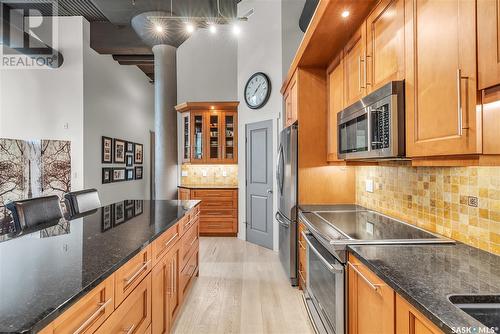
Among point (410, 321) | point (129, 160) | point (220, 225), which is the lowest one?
point (220, 225)

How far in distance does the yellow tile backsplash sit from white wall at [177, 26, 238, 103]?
1385mm

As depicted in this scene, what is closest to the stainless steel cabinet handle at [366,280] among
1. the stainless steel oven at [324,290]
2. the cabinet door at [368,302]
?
the cabinet door at [368,302]

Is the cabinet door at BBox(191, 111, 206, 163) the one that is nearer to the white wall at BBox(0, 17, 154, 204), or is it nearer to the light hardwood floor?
the white wall at BBox(0, 17, 154, 204)

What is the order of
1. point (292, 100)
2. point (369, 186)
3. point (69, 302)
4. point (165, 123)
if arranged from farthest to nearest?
point (165, 123), point (292, 100), point (369, 186), point (69, 302)

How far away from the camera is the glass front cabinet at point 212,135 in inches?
202

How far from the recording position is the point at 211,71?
5.55 m

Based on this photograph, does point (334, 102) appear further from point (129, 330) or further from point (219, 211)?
point (219, 211)

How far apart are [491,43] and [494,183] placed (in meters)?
0.70

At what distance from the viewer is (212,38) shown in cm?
554

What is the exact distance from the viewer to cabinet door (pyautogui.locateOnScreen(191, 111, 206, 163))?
516 cm

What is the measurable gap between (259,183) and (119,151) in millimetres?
3236

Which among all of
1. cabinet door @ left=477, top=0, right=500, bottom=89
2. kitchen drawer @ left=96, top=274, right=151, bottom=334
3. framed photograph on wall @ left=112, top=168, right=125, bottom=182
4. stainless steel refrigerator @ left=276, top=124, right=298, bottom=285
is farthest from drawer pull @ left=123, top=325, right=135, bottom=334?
framed photograph on wall @ left=112, top=168, right=125, bottom=182

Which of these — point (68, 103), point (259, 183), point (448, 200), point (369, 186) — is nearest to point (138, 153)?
point (68, 103)

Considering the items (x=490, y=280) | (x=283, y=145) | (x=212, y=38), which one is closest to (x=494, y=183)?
(x=490, y=280)
